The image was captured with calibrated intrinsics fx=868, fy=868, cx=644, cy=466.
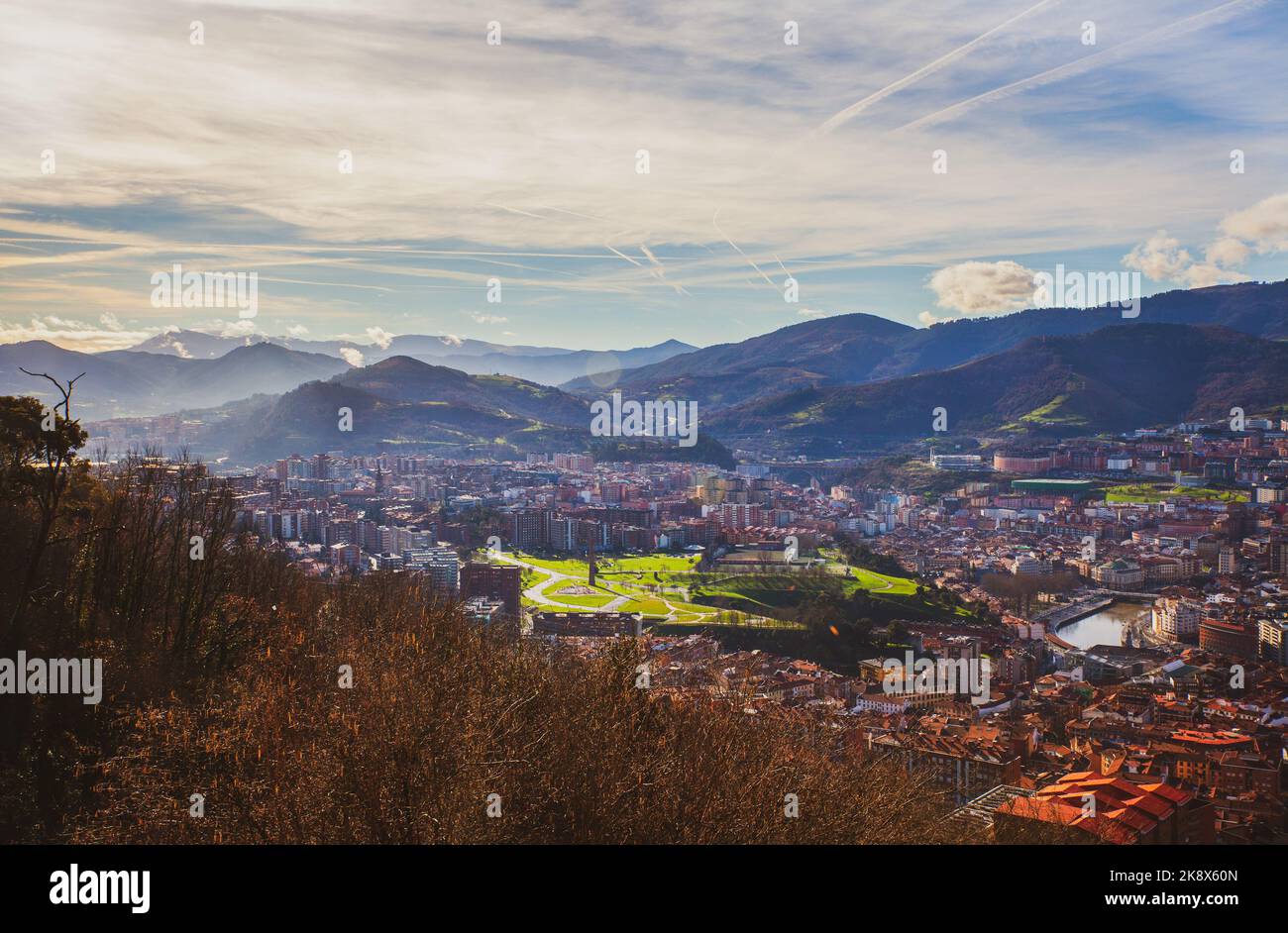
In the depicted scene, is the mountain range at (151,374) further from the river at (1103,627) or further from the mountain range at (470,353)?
the river at (1103,627)

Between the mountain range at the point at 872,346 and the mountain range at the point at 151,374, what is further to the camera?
the mountain range at the point at 872,346

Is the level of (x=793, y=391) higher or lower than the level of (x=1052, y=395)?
higher

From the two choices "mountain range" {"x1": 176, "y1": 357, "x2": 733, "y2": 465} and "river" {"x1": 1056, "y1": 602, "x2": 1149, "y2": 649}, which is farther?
"mountain range" {"x1": 176, "y1": 357, "x2": 733, "y2": 465}

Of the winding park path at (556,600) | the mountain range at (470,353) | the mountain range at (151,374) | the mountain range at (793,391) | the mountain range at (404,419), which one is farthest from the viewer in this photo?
the mountain range at (470,353)

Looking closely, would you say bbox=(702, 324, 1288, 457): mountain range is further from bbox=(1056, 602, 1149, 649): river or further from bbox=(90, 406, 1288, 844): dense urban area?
bbox=(1056, 602, 1149, 649): river

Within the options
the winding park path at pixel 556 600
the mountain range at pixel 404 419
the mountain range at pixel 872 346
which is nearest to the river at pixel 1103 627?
the winding park path at pixel 556 600

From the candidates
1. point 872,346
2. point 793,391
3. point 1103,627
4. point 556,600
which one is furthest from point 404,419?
point 872,346

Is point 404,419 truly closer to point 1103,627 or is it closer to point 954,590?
point 954,590

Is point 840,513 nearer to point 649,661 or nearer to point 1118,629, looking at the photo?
point 1118,629

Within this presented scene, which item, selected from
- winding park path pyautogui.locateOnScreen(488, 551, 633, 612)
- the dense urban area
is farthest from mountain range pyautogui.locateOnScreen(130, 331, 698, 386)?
winding park path pyautogui.locateOnScreen(488, 551, 633, 612)
